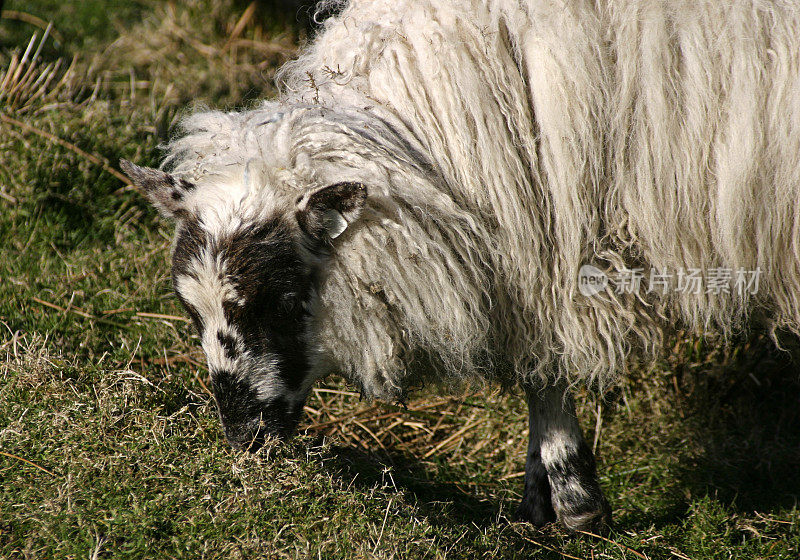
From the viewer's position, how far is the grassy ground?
2.44 meters

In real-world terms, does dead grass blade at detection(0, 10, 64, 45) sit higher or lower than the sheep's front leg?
higher

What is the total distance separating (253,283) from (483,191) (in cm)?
75

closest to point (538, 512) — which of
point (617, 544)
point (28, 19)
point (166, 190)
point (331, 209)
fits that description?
point (617, 544)

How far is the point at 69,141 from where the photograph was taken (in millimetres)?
4328

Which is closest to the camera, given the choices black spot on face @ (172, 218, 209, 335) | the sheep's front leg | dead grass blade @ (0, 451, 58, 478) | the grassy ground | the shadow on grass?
black spot on face @ (172, 218, 209, 335)

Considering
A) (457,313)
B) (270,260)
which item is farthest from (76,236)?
(457,313)

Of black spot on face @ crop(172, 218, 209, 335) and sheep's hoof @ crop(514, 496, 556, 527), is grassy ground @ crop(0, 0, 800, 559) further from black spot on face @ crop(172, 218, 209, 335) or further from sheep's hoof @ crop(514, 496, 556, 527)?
black spot on face @ crop(172, 218, 209, 335)

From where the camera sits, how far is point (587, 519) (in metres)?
2.93

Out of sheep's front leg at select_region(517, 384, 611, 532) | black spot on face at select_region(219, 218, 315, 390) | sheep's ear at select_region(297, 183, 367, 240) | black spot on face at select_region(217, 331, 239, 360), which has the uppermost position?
sheep's ear at select_region(297, 183, 367, 240)

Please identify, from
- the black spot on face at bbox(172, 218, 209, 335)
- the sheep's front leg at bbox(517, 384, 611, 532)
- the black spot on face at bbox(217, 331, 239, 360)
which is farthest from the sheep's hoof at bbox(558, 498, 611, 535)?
the black spot on face at bbox(172, 218, 209, 335)

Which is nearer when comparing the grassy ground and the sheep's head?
the sheep's head

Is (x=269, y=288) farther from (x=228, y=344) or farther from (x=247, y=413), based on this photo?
(x=247, y=413)

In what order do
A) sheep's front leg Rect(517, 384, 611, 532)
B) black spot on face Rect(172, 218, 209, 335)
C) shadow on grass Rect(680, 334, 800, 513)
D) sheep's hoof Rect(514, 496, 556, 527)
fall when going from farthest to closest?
shadow on grass Rect(680, 334, 800, 513), sheep's hoof Rect(514, 496, 556, 527), sheep's front leg Rect(517, 384, 611, 532), black spot on face Rect(172, 218, 209, 335)

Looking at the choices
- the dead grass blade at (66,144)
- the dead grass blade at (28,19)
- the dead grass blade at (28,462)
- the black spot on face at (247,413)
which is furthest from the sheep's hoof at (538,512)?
the dead grass blade at (28,19)
